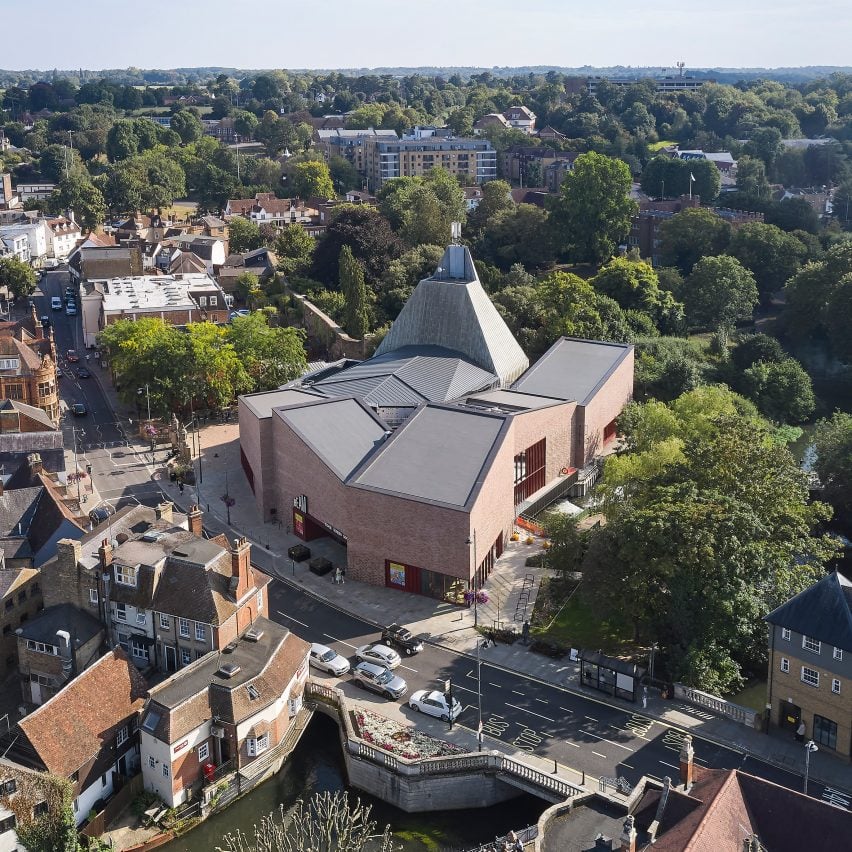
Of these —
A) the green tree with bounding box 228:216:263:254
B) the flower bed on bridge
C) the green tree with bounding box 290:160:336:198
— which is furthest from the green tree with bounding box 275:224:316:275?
the flower bed on bridge

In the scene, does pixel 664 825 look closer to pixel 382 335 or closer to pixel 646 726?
pixel 646 726

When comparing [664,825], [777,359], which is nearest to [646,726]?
[664,825]

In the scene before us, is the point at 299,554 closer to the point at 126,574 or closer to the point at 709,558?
the point at 126,574

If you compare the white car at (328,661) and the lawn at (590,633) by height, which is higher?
the white car at (328,661)

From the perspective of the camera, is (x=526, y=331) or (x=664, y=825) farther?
(x=526, y=331)

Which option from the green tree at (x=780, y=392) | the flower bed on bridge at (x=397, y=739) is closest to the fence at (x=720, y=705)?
the flower bed on bridge at (x=397, y=739)

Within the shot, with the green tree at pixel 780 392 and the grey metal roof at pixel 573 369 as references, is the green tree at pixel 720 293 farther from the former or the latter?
the grey metal roof at pixel 573 369

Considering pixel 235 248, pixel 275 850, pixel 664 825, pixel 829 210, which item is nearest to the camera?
pixel 664 825
